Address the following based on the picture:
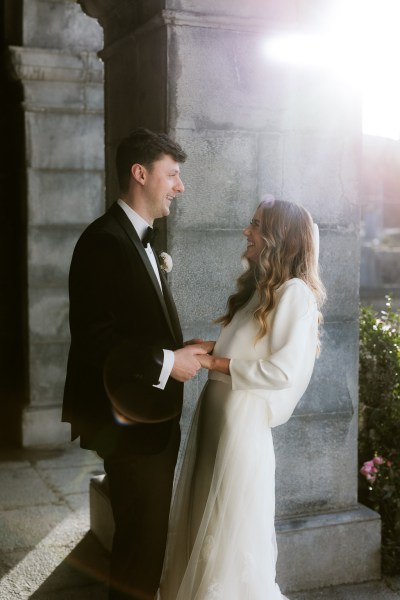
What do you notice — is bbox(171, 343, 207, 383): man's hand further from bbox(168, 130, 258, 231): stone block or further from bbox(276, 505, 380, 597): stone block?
bbox(276, 505, 380, 597): stone block

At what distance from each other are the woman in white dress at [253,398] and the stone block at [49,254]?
3642 millimetres

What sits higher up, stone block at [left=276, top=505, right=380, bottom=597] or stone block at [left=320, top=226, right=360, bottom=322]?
stone block at [left=320, top=226, right=360, bottom=322]

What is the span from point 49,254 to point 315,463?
3370 mm

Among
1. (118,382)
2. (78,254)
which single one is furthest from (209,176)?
(118,382)

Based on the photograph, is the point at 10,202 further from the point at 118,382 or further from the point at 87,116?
the point at 118,382

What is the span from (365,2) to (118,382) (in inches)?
91.4

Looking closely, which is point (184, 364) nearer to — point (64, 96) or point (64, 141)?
point (64, 141)

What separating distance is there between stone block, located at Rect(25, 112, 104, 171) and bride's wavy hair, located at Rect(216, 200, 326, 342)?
153 inches

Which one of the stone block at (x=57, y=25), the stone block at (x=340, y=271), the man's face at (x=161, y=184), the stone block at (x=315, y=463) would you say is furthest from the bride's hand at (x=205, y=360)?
the stone block at (x=57, y=25)

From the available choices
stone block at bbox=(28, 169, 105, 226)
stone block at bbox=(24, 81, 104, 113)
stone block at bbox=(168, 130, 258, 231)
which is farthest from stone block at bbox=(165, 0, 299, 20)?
stone block at bbox=(28, 169, 105, 226)

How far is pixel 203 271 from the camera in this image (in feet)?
12.6

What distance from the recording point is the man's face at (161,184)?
316cm

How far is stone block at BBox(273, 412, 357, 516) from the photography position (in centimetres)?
404

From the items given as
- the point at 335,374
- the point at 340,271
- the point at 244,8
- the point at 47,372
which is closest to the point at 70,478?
the point at 47,372
